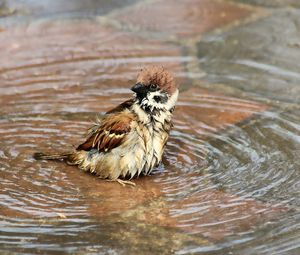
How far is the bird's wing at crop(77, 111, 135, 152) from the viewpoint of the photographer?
5078 mm

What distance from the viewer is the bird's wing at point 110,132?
5078 millimetres

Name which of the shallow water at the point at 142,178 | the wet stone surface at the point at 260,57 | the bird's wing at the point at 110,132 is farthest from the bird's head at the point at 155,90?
the wet stone surface at the point at 260,57

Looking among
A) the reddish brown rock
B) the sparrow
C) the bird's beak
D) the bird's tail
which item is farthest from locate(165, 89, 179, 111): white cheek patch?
the reddish brown rock

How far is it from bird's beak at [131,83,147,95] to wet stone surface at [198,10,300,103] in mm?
1474

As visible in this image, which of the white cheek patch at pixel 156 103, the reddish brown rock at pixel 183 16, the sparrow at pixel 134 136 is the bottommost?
the sparrow at pixel 134 136

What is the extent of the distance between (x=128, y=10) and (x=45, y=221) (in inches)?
164

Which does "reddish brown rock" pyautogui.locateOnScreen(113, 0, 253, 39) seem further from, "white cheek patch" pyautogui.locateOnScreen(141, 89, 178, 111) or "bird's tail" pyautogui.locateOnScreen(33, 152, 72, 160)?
"bird's tail" pyautogui.locateOnScreen(33, 152, 72, 160)

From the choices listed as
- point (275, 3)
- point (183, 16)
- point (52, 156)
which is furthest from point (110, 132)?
point (275, 3)

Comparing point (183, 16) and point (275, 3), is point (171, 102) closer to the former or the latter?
point (183, 16)

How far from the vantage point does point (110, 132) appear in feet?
16.8

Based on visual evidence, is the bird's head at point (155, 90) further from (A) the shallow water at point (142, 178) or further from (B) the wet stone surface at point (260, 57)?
(B) the wet stone surface at point (260, 57)

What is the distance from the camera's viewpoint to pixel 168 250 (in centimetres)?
410

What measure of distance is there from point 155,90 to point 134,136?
13.5 inches

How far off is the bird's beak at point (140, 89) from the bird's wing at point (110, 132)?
15 cm
